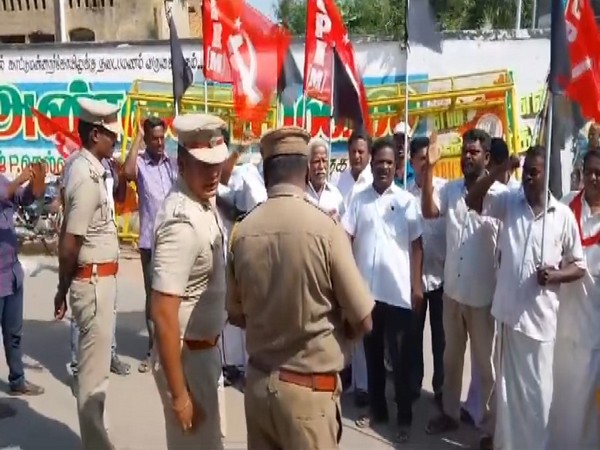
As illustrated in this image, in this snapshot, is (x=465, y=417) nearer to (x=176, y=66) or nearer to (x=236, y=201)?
(x=236, y=201)

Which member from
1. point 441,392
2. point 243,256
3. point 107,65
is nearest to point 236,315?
point 243,256

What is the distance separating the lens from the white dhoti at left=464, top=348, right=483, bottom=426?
17.1 ft

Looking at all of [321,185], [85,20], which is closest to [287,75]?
[321,185]

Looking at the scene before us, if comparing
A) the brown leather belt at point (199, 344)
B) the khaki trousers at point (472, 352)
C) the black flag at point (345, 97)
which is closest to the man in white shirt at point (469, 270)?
the khaki trousers at point (472, 352)

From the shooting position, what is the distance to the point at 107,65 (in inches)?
454

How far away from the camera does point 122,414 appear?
5473 mm

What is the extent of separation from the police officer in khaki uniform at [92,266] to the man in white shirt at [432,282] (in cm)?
204

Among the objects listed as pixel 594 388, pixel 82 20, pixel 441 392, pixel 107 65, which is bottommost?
pixel 441 392

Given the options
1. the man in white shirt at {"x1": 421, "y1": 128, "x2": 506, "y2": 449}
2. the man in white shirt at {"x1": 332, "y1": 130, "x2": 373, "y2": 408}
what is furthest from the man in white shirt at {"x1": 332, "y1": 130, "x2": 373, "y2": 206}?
the man in white shirt at {"x1": 421, "y1": 128, "x2": 506, "y2": 449}

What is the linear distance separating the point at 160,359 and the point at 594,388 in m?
2.63

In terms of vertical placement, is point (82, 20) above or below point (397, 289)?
above

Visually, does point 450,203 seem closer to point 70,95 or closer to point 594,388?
point 594,388

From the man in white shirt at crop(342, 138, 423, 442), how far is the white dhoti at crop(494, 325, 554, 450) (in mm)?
785

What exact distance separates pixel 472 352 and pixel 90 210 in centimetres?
247
